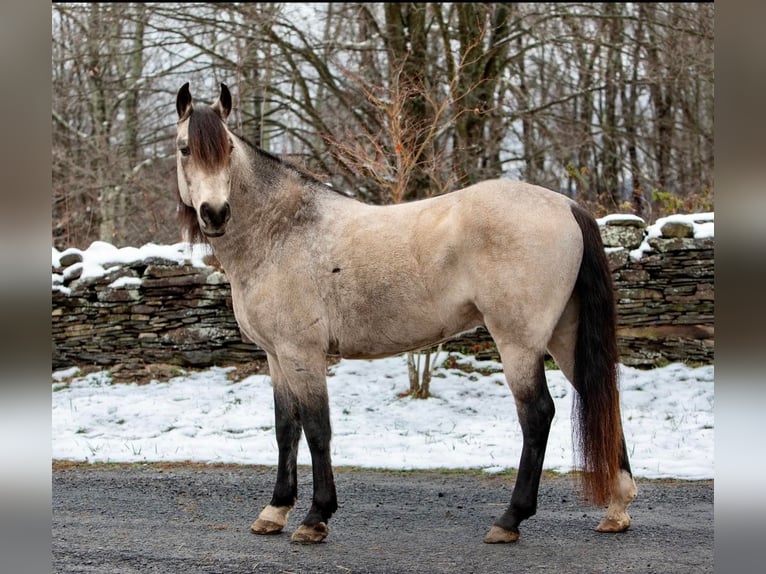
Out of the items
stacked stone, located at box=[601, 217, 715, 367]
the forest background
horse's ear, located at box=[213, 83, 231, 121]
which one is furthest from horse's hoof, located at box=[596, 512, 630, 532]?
the forest background

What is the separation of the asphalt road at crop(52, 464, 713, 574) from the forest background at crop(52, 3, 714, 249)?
15.3ft

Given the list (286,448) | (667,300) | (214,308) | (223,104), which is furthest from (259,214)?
(667,300)

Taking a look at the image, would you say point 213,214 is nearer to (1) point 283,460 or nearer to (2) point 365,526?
(1) point 283,460

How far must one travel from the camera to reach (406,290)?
413cm

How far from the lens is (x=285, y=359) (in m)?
4.20

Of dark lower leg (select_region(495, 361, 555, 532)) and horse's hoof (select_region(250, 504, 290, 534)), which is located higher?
dark lower leg (select_region(495, 361, 555, 532))

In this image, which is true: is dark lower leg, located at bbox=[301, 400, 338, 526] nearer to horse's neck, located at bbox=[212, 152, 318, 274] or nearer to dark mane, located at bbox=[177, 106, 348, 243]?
horse's neck, located at bbox=[212, 152, 318, 274]

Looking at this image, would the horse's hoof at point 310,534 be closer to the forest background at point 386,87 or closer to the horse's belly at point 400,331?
the horse's belly at point 400,331

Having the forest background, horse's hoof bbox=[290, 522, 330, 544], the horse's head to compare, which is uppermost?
the forest background

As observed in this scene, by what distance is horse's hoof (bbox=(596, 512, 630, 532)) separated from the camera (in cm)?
423

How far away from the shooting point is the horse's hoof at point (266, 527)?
4.31 meters

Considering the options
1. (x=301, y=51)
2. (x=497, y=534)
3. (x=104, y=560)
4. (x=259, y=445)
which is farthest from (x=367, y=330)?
(x=301, y=51)
